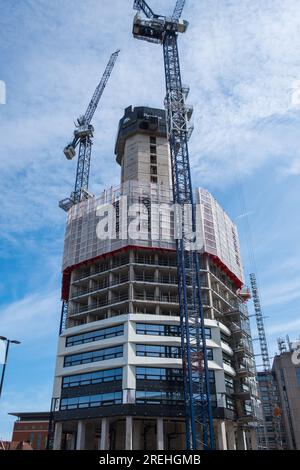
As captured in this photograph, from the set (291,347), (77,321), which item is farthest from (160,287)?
(291,347)

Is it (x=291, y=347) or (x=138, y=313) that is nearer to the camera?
(x=138, y=313)

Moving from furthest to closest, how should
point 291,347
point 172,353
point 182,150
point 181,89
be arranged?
point 291,347 → point 181,89 → point 182,150 → point 172,353

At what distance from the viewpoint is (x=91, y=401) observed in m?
57.7

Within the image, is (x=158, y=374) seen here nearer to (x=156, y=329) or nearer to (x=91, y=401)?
(x=156, y=329)

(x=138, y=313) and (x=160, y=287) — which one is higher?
(x=160, y=287)

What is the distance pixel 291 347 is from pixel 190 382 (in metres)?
76.5

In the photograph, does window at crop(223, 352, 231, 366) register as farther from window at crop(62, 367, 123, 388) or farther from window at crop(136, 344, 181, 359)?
window at crop(62, 367, 123, 388)

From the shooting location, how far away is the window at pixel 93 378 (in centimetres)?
5721

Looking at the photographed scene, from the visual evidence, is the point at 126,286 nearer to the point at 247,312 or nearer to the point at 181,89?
the point at 247,312

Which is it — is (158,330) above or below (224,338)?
below

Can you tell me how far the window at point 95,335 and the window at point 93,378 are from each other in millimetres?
5031

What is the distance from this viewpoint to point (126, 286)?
65.9 m

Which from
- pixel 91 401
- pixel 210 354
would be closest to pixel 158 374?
pixel 210 354

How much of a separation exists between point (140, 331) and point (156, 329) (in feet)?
8.53
